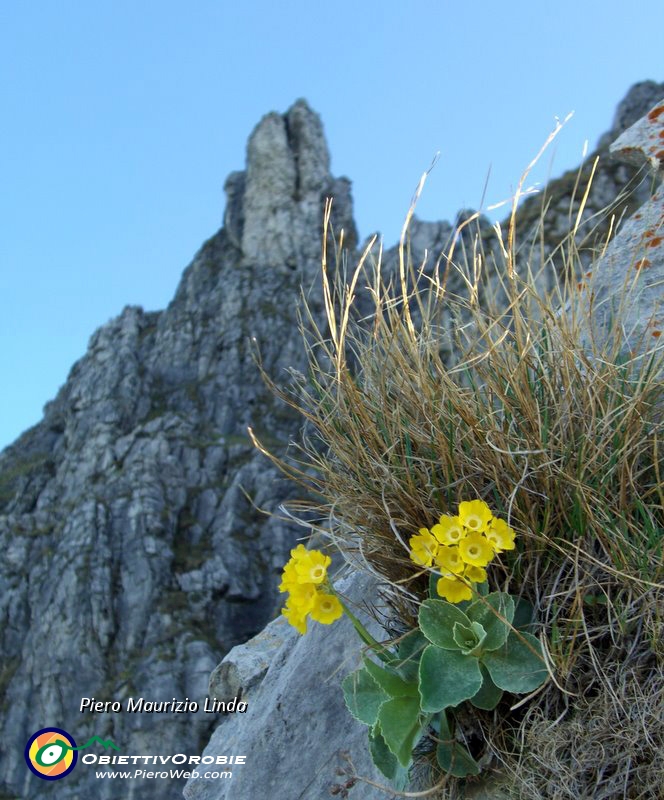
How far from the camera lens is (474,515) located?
6.71 ft

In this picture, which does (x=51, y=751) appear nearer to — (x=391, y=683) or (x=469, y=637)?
(x=391, y=683)

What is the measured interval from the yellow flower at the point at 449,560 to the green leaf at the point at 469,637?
0.44 feet

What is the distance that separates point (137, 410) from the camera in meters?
74.9

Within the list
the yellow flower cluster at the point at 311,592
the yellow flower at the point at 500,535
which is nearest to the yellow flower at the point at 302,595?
the yellow flower cluster at the point at 311,592

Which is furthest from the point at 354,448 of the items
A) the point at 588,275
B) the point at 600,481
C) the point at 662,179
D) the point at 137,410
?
the point at 137,410

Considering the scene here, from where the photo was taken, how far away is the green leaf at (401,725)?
1934 millimetres

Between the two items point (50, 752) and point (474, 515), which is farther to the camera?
point (50, 752)

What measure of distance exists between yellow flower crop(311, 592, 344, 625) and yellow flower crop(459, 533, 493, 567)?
0.40 meters

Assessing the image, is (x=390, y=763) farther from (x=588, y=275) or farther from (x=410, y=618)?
(x=588, y=275)

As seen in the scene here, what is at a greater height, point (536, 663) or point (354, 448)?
point (354, 448)

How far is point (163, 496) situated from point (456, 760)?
65684 mm

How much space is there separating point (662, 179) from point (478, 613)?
89.6 inches

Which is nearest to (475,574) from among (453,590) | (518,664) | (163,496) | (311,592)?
(453,590)

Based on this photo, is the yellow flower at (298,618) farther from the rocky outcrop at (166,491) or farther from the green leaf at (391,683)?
the rocky outcrop at (166,491)
